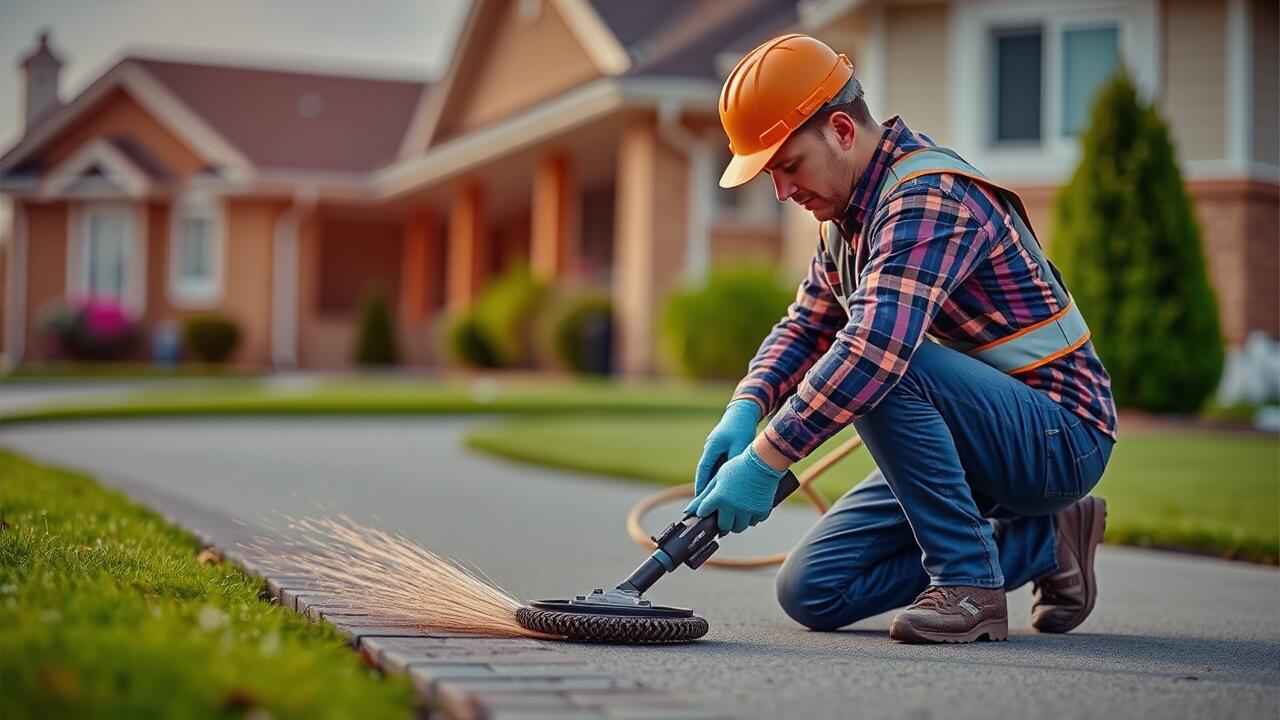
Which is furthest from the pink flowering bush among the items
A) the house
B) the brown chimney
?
the brown chimney

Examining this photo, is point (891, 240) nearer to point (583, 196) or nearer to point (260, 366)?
point (583, 196)

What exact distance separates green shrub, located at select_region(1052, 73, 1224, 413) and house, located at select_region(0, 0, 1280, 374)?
2.83 meters

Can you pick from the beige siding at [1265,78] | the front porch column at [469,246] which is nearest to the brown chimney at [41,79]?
the front porch column at [469,246]

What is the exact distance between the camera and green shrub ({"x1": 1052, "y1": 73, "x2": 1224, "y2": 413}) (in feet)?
39.6

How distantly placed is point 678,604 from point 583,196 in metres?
24.9

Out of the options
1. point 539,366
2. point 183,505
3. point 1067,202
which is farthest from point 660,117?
point 183,505

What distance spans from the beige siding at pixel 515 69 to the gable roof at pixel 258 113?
528 cm

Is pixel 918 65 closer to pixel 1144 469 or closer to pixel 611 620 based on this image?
pixel 1144 469

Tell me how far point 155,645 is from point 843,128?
2.10m

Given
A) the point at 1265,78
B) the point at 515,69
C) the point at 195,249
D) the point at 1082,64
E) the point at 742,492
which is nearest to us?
the point at 742,492

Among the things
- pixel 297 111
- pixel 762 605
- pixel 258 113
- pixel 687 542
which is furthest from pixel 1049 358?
pixel 297 111

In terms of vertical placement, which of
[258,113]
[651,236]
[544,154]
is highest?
[258,113]

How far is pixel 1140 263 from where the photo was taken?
12172 millimetres

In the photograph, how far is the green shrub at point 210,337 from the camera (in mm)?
30922
